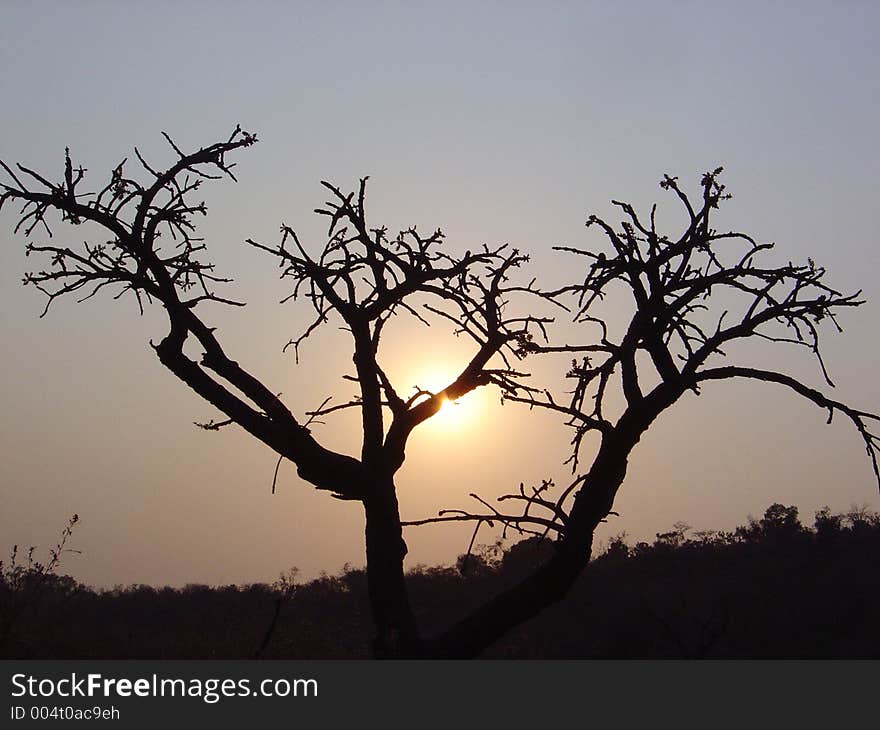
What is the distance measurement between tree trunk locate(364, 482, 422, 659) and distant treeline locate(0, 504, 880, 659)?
9.00m

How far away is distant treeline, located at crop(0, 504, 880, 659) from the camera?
66.7 ft

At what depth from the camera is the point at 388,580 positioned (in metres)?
7.70

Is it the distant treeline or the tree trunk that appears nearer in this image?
the tree trunk

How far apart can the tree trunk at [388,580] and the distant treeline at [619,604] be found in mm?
8998

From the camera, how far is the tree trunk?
24.8 ft

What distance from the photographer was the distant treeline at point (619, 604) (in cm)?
2033

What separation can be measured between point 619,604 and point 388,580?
55.6ft

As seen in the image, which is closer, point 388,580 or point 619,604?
point 388,580

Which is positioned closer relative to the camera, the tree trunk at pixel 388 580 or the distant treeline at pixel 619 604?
the tree trunk at pixel 388 580

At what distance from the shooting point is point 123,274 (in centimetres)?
816
